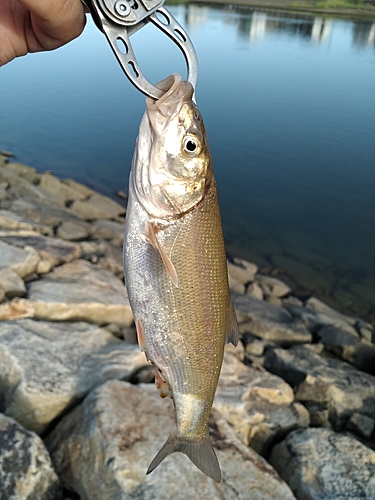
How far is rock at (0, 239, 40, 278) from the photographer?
5.07m

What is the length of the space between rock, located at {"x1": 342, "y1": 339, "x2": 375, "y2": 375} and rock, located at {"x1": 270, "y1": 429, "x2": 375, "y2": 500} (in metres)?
2.84

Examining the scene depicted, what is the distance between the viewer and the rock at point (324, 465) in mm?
3396

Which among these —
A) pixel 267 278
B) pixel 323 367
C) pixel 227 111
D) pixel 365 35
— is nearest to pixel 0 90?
pixel 227 111

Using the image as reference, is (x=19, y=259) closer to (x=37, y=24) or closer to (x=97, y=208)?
(x=37, y=24)

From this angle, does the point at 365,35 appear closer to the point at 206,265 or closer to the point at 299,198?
the point at 299,198

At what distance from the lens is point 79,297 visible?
16.1 feet

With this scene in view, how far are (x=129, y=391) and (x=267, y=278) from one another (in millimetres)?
6013

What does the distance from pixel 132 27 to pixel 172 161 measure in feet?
1.98

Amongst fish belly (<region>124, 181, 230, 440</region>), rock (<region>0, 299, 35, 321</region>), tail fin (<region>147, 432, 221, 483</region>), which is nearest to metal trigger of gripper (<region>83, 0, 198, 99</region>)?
fish belly (<region>124, 181, 230, 440</region>)

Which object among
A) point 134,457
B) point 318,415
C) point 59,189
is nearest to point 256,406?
point 318,415

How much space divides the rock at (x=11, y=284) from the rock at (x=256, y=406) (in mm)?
2291

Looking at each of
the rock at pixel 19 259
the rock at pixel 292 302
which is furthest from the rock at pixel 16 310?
the rock at pixel 292 302

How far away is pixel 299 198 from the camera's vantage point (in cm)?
1259

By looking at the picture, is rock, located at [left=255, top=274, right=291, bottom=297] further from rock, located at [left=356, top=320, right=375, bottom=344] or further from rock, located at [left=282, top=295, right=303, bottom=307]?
rock, located at [left=356, top=320, right=375, bottom=344]
